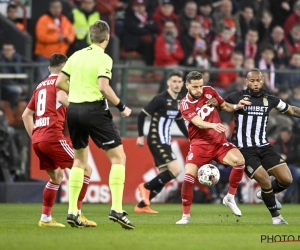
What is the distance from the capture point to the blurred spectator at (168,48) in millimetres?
20547

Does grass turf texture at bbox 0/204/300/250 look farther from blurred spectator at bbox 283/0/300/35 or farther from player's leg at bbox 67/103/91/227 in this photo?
blurred spectator at bbox 283/0/300/35

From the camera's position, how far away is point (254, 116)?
1255 centimetres

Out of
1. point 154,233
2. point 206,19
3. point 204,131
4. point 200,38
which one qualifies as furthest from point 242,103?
point 206,19

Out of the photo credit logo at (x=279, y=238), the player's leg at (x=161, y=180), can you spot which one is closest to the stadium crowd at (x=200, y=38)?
the player's leg at (x=161, y=180)

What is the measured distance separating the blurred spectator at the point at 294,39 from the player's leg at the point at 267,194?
1089cm

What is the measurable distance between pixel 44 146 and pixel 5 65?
7.44m

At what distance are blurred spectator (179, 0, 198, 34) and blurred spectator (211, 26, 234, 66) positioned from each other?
78 cm

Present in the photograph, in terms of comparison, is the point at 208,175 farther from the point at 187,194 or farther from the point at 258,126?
the point at 258,126

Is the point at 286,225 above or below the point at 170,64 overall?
below

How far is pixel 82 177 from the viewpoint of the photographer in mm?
10500

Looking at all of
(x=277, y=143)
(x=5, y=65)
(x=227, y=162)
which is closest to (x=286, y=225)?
(x=227, y=162)

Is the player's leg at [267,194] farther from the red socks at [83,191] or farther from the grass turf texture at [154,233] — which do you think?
the red socks at [83,191]

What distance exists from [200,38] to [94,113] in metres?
11.1

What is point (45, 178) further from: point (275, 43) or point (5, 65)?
point (275, 43)
